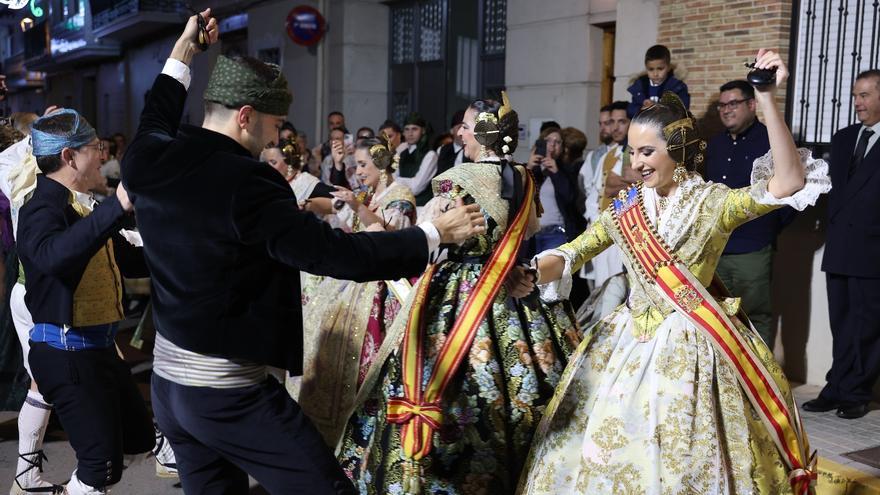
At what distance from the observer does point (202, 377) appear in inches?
109

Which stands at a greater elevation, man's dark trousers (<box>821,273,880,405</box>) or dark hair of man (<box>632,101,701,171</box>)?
dark hair of man (<box>632,101,701,171</box>)

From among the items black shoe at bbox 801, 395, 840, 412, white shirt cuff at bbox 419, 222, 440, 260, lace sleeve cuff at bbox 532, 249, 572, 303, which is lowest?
black shoe at bbox 801, 395, 840, 412

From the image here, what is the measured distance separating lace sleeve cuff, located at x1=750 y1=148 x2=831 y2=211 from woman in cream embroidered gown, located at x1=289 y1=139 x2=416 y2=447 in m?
2.43

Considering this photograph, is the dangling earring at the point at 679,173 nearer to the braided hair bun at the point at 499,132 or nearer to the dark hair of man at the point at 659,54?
the braided hair bun at the point at 499,132

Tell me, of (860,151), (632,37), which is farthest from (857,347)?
(632,37)

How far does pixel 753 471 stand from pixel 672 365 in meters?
0.47

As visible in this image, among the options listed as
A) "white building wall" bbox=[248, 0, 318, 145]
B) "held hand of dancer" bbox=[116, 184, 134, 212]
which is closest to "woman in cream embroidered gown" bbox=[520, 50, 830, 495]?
"held hand of dancer" bbox=[116, 184, 134, 212]

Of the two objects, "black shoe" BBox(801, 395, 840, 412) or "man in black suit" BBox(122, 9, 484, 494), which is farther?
"black shoe" BBox(801, 395, 840, 412)

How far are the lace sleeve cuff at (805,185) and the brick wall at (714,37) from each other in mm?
4137

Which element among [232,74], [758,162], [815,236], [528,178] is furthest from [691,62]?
[232,74]

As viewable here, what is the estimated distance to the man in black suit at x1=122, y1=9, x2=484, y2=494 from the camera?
2672 mm

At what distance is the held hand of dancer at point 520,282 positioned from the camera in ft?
12.6

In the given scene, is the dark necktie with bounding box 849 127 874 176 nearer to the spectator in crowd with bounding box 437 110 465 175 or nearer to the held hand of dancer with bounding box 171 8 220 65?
the spectator in crowd with bounding box 437 110 465 175

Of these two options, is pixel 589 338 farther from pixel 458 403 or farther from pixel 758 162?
pixel 758 162
